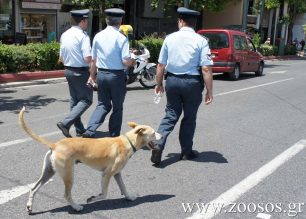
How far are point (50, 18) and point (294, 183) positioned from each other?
1680 centimetres

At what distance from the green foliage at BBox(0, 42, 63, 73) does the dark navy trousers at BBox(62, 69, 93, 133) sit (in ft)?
21.6

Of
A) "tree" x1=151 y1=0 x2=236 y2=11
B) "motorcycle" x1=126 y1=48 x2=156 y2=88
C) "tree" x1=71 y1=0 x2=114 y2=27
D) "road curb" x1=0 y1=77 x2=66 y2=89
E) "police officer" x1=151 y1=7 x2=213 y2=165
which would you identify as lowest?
"road curb" x1=0 y1=77 x2=66 y2=89

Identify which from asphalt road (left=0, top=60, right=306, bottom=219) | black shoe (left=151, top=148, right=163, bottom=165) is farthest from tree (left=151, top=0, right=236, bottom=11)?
black shoe (left=151, top=148, right=163, bottom=165)

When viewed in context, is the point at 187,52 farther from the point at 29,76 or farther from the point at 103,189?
the point at 29,76

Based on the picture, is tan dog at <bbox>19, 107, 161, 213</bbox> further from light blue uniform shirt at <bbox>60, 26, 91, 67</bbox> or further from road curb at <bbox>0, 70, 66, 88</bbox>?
road curb at <bbox>0, 70, 66, 88</bbox>

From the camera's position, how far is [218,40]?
15.5 m

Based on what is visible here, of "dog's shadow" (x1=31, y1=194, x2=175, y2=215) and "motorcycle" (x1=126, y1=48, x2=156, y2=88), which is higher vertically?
"motorcycle" (x1=126, y1=48, x2=156, y2=88)

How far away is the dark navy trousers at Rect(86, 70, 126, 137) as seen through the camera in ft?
Answer: 18.6

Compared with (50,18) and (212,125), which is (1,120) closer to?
(212,125)

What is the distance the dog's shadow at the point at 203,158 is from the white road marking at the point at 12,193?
5.83 ft

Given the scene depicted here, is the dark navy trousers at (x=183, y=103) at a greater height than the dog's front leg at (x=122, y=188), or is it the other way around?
the dark navy trousers at (x=183, y=103)

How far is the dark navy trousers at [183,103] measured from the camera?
531cm

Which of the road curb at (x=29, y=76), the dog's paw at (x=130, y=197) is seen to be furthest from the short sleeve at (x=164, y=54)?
the road curb at (x=29, y=76)

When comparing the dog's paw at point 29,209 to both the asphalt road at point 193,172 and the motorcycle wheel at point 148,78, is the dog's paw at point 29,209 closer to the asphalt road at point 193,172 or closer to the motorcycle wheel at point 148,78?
the asphalt road at point 193,172
